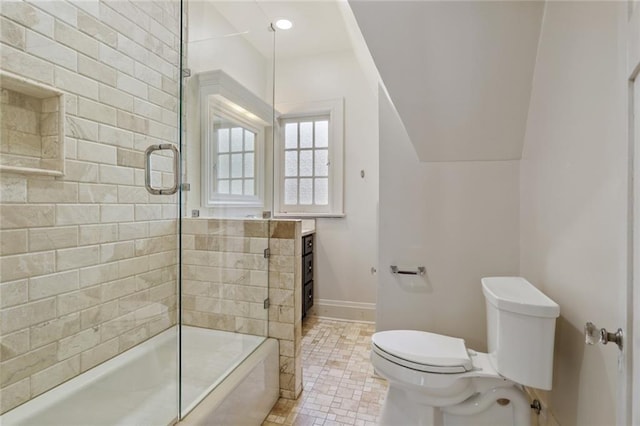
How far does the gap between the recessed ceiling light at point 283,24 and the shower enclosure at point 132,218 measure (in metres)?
0.19

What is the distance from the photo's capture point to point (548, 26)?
1.27 meters

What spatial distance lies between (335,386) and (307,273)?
1.11 metres

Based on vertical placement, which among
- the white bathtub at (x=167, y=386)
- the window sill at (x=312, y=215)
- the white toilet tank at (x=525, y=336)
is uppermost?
the window sill at (x=312, y=215)

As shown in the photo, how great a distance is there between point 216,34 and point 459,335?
266cm

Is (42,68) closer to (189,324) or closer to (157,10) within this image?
(157,10)

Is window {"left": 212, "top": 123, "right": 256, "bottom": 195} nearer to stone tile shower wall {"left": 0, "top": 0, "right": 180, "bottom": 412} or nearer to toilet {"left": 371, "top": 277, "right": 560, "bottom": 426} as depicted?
stone tile shower wall {"left": 0, "top": 0, "right": 180, "bottom": 412}

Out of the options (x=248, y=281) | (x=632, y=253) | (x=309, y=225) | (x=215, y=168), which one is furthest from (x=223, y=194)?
(x=632, y=253)

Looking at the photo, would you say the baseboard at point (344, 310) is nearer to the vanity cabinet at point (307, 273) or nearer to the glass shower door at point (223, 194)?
the vanity cabinet at point (307, 273)

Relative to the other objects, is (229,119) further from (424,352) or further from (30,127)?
(424,352)

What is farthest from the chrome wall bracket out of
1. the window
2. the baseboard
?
the baseboard

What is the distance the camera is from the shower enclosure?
1215mm

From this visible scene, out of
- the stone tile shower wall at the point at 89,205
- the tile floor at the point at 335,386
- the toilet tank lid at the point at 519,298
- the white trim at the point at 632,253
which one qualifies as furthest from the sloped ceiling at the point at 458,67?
the tile floor at the point at 335,386

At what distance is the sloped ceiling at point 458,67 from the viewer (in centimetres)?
128

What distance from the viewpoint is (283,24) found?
251 cm
